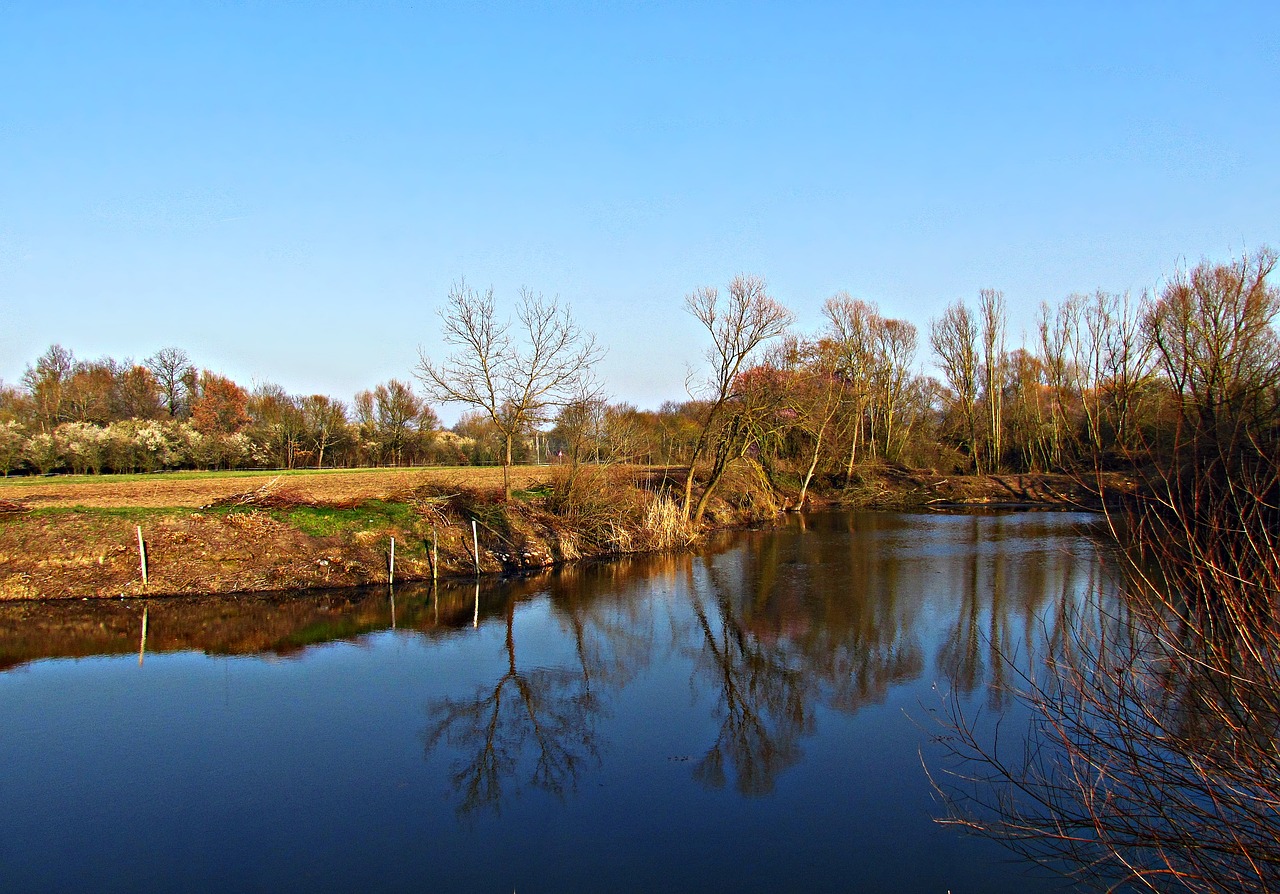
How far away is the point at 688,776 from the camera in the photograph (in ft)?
24.2

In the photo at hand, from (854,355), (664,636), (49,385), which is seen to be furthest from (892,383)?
(49,385)

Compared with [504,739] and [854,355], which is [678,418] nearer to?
[854,355]

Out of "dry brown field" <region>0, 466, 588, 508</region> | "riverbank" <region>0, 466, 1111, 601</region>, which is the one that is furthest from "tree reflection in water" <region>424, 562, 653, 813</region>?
"dry brown field" <region>0, 466, 588, 508</region>

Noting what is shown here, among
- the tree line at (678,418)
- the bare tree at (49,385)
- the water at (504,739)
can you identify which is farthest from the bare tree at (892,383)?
the bare tree at (49,385)

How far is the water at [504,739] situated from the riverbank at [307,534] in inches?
40.7

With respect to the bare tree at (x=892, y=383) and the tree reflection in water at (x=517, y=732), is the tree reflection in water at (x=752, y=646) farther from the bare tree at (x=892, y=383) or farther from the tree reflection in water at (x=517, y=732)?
the bare tree at (x=892, y=383)

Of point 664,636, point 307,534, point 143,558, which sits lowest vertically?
point 664,636

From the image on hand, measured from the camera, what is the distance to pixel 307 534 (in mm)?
16828

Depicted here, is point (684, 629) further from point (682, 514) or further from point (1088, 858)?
point (682, 514)

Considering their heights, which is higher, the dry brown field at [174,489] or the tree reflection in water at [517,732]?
the dry brown field at [174,489]

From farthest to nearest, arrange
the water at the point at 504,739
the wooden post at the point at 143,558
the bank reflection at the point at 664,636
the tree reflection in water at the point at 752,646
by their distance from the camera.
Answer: the wooden post at the point at 143,558
the bank reflection at the point at 664,636
the tree reflection in water at the point at 752,646
the water at the point at 504,739

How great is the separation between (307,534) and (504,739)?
1024 cm

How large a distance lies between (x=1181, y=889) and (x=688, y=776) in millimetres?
3763

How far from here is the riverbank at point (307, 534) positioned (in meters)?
14.9
